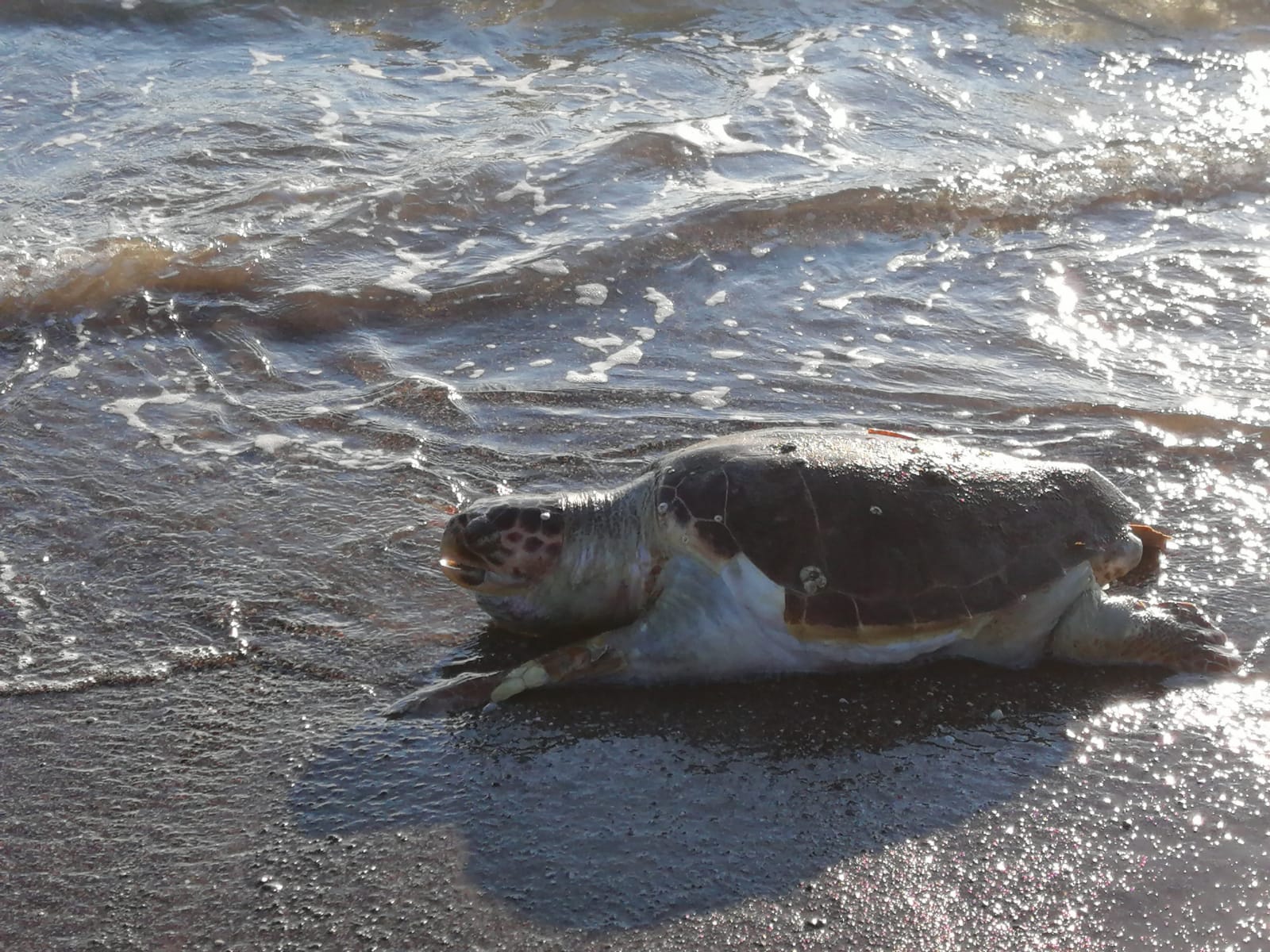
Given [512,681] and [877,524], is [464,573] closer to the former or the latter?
[512,681]

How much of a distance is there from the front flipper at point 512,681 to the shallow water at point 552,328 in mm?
81

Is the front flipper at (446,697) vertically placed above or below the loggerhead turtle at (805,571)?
below

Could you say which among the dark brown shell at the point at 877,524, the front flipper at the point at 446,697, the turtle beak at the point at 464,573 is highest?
the dark brown shell at the point at 877,524

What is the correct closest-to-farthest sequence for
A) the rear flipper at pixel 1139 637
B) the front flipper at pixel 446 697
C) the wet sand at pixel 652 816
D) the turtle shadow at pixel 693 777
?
1. the wet sand at pixel 652 816
2. the turtle shadow at pixel 693 777
3. the front flipper at pixel 446 697
4. the rear flipper at pixel 1139 637

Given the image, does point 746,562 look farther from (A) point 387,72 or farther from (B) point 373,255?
(A) point 387,72

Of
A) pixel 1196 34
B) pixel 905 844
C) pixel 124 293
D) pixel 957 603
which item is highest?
pixel 1196 34

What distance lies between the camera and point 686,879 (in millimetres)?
2459

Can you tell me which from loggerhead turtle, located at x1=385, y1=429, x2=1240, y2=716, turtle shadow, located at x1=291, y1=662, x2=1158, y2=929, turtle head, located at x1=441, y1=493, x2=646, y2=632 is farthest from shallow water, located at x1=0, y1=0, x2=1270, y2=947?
turtle head, located at x1=441, y1=493, x2=646, y2=632

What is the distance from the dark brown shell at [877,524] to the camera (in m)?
3.04

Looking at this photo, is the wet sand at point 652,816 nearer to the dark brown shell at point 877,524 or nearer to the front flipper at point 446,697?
the front flipper at point 446,697

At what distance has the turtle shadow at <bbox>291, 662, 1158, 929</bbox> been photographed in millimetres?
2486

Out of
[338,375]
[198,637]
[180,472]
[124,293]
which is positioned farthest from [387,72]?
[198,637]

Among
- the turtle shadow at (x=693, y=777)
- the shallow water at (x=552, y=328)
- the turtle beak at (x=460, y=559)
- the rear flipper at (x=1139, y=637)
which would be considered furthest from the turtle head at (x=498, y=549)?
the rear flipper at (x=1139, y=637)

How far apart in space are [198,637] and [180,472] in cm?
105
